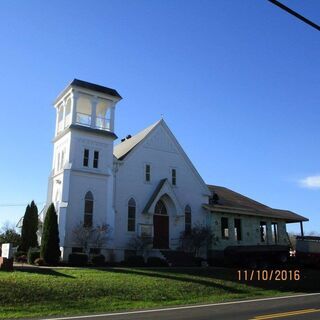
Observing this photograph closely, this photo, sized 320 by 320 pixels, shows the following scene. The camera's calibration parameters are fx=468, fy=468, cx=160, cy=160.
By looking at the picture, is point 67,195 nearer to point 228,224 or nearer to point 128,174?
point 128,174

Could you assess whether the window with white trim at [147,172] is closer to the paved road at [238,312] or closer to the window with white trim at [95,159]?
the window with white trim at [95,159]

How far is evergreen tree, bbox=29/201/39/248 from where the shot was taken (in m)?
33.1

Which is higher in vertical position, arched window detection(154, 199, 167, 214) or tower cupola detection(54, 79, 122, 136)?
tower cupola detection(54, 79, 122, 136)

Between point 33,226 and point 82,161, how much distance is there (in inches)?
230

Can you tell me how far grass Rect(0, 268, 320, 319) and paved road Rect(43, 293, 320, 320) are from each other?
57.9 inches

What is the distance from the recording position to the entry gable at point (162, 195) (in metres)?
34.8

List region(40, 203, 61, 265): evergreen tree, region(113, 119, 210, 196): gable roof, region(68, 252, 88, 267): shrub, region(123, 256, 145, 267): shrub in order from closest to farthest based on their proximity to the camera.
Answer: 1. region(68, 252, 88, 267): shrub
2. region(40, 203, 61, 265): evergreen tree
3. region(123, 256, 145, 267): shrub
4. region(113, 119, 210, 196): gable roof

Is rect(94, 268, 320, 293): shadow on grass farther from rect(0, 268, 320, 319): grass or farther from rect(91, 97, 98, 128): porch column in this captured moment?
rect(91, 97, 98, 128): porch column

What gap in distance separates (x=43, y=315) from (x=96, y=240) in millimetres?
17948

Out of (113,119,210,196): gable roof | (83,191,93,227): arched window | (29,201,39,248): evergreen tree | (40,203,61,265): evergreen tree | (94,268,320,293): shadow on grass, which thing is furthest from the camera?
(113,119,210,196): gable roof

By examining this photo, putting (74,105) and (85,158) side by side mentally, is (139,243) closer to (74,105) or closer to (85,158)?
(85,158)

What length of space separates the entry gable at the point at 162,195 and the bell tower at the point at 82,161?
311cm

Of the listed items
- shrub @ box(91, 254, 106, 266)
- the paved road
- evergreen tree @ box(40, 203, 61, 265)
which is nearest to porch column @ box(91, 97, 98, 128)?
evergreen tree @ box(40, 203, 61, 265)

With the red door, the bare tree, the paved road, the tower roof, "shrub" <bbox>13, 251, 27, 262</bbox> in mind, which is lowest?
the paved road
